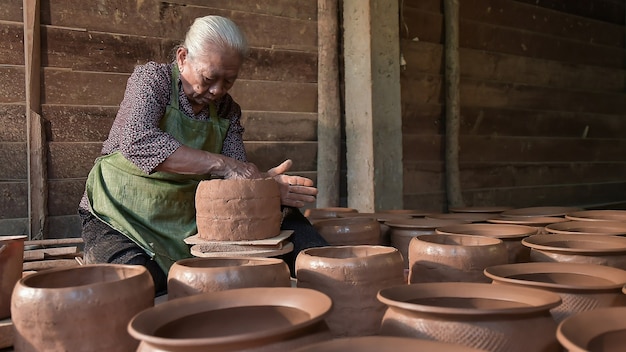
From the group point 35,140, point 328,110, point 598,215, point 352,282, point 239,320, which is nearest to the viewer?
point 239,320

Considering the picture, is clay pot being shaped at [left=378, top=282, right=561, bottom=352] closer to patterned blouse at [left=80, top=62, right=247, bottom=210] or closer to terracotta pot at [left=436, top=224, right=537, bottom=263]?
terracotta pot at [left=436, top=224, right=537, bottom=263]

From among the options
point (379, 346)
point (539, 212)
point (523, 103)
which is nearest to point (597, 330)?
point (379, 346)

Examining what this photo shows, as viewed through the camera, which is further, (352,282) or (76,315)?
(352,282)

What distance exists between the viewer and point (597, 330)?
1.05m

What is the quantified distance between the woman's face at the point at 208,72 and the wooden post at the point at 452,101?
2.79 meters

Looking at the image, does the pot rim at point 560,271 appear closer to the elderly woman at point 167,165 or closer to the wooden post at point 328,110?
the elderly woman at point 167,165

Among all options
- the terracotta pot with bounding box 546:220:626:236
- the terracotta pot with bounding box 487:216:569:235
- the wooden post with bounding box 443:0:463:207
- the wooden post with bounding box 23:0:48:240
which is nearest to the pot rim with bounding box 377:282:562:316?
the terracotta pot with bounding box 546:220:626:236

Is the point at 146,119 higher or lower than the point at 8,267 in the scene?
higher

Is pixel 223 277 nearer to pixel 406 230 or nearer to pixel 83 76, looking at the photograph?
pixel 406 230

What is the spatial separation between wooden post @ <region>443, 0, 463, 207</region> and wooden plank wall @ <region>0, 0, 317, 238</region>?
64.4 inches

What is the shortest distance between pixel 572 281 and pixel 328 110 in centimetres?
283

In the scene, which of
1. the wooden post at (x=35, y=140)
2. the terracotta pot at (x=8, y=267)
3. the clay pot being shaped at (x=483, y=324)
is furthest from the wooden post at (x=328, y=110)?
the clay pot being shaped at (x=483, y=324)

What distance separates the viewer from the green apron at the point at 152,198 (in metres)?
2.48

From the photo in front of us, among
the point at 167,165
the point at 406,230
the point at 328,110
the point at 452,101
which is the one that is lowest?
the point at 406,230
